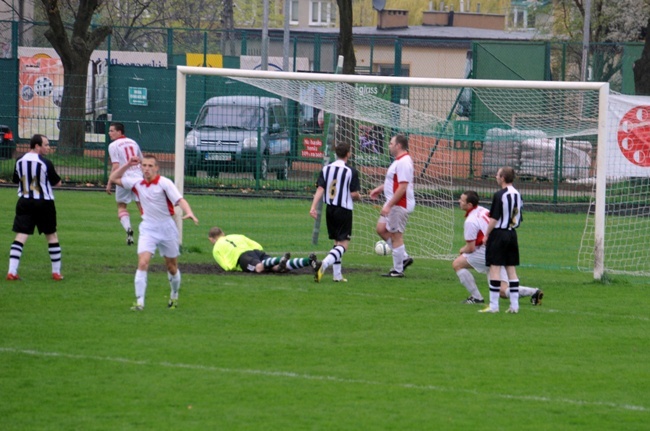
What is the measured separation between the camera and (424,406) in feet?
A: 26.5

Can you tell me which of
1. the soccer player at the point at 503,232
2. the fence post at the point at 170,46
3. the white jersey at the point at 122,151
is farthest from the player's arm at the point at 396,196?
the fence post at the point at 170,46

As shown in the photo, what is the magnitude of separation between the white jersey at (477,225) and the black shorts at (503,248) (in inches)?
25.9

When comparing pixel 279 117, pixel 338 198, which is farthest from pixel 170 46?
pixel 338 198

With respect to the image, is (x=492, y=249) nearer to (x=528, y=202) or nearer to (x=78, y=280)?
(x=78, y=280)

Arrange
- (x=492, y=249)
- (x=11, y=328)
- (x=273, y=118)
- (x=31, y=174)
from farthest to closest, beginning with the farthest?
1. (x=273, y=118)
2. (x=31, y=174)
3. (x=492, y=249)
4. (x=11, y=328)

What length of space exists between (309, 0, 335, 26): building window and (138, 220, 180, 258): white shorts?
274ft

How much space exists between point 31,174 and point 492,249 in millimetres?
5901

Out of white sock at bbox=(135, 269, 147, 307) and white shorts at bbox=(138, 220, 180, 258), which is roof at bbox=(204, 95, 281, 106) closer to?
white shorts at bbox=(138, 220, 180, 258)

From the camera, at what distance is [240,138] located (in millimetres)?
19766

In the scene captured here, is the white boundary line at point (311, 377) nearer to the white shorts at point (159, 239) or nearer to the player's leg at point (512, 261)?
the white shorts at point (159, 239)

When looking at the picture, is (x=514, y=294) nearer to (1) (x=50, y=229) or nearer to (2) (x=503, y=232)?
(2) (x=503, y=232)

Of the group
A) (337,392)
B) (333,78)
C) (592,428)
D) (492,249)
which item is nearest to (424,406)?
(337,392)

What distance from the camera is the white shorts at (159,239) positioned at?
37.0ft

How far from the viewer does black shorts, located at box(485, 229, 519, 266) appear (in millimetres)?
11750
